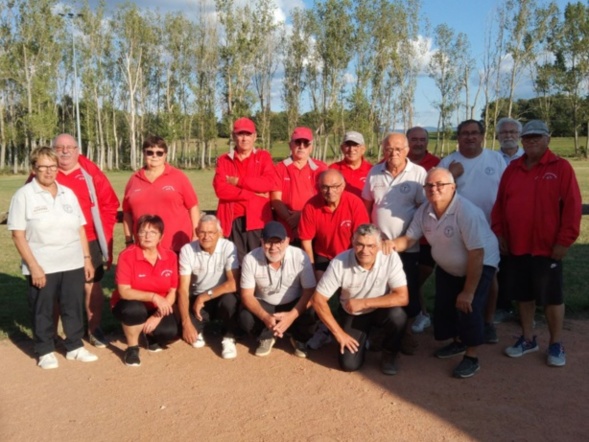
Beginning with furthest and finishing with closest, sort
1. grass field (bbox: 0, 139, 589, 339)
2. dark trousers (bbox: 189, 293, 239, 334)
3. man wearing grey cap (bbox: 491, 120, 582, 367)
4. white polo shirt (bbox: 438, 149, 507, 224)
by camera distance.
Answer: grass field (bbox: 0, 139, 589, 339), white polo shirt (bbox: 438, 149, 507, 224), dark trousers (bbox: 189, 293, 239, 334), man wearing grey cap (bbox: 491, 120, 582, 367)

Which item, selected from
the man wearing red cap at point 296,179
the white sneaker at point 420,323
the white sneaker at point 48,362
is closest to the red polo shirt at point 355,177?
the man wearing red cap at point 296,179

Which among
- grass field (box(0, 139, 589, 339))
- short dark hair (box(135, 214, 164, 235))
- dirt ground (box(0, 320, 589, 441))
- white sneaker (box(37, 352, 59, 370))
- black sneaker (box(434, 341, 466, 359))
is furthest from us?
grass field (box(0, 139, 589, 339))

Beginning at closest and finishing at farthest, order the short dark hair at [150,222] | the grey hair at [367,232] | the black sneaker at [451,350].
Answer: the grey hair at [367,232], the short dark hair at [150,222], the black sneaker at [451,350]

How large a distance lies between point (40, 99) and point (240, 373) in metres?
45.8

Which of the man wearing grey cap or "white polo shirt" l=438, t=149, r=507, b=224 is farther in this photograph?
"white polo shirt" l=438, t=149, r=507, b=224

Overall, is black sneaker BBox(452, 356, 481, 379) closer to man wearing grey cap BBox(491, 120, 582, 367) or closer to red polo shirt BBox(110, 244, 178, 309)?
man wearing grey cap BBox(491, 120, 582, 367)

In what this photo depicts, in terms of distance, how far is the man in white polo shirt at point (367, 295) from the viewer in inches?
182

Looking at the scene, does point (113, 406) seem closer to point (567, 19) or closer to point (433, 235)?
point (433, 235)

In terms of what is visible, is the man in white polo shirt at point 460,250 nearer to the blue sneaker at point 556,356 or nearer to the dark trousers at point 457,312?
the dark trousers at point 457,312

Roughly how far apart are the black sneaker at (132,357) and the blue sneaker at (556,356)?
3.67m

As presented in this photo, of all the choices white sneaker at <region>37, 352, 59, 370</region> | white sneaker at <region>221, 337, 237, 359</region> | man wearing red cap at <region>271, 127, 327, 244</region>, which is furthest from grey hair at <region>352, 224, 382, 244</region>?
white sneaker at <region>37, 352, 59, 370</region>

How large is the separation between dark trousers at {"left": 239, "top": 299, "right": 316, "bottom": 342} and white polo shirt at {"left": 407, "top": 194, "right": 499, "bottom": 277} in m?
Result: 1.32

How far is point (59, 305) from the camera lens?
502cm

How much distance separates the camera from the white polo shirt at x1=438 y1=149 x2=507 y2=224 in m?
5.35
